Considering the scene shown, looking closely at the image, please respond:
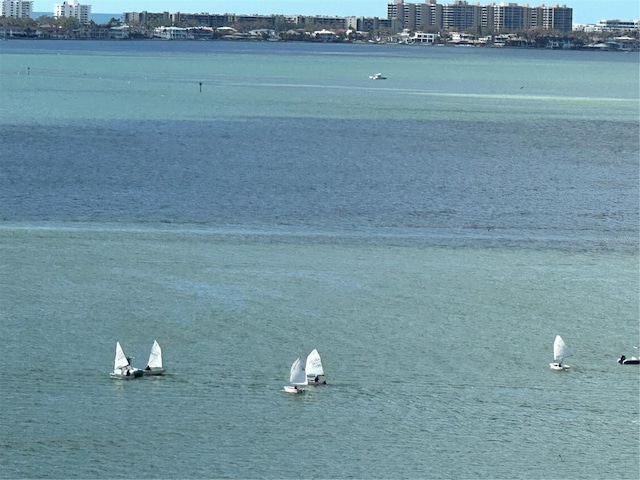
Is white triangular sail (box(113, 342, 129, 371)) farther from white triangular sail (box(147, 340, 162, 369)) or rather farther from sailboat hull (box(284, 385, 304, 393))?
sailboat hull (box(284, 385, 304, 393))

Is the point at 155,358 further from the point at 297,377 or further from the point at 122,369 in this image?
the point at 297,377

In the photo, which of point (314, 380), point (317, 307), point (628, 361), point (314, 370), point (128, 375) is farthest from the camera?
point (317, 307)

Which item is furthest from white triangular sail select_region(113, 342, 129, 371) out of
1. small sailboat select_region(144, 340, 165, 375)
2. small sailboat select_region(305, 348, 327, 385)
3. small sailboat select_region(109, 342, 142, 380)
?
small sailboat select_region(305, 348, 327, 385)

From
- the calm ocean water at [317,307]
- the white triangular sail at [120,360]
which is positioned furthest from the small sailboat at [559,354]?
the white triangular sail at [120,360]

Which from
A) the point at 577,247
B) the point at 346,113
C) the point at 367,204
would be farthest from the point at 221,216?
the point at 346,113

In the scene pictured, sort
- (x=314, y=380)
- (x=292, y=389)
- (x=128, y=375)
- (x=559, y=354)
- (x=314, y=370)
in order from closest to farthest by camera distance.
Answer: (x=292, y=389) < (x=128, y=375) < (x=314, y=380) < (x=314, y=370) < (x=559, y=354)

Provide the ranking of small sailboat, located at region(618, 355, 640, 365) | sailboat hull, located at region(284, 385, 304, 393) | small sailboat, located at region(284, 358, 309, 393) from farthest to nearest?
1. small sailboat, located at region(618, 355, 640, 365)
2. small sailboat, located at region(284, 358, 309, 393)
3. sailboat hull, located at region(284, 385, 304, 393)

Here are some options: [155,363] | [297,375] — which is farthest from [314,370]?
[155,363]
